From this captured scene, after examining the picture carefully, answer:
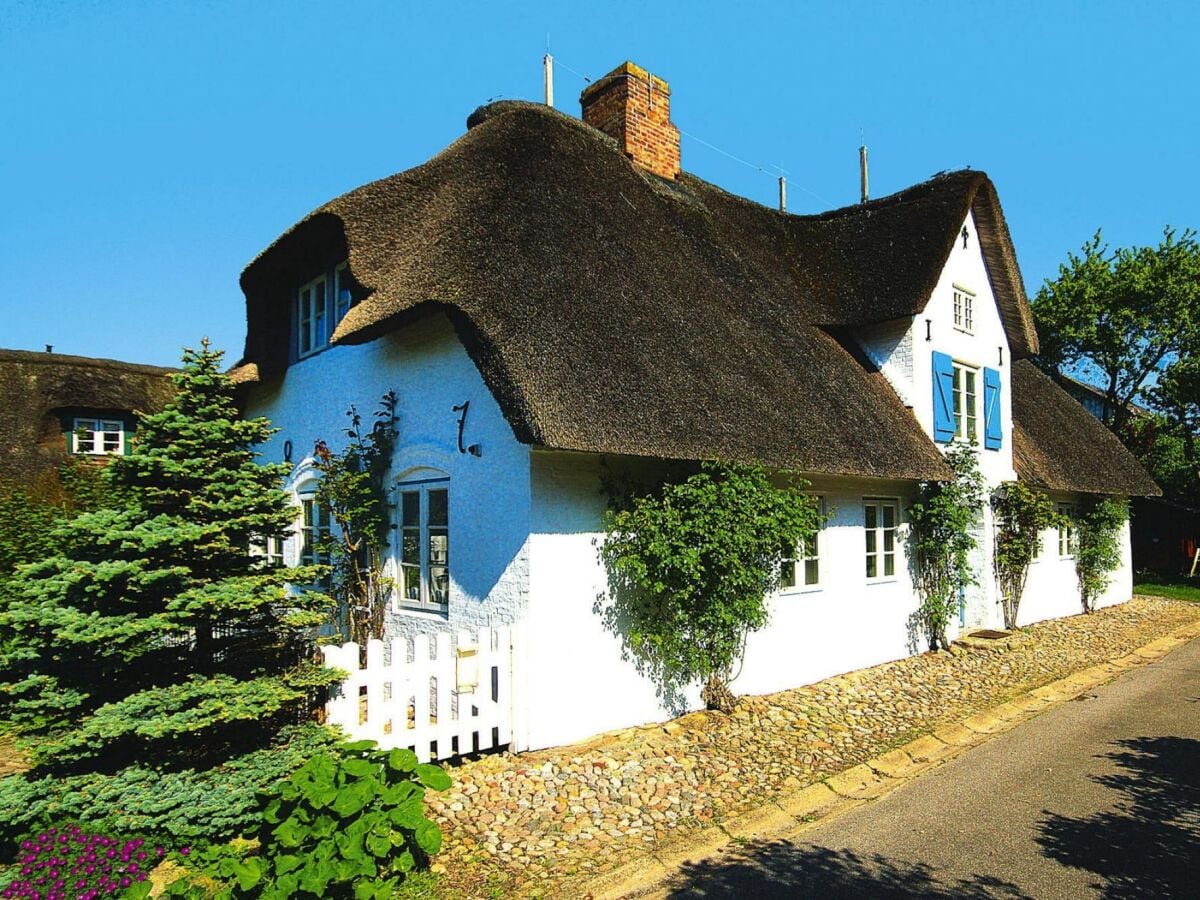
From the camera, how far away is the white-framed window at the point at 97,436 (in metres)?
19.8

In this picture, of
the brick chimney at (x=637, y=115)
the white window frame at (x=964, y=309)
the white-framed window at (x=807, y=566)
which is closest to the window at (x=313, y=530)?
the white-framed window at (x=807, y=566)

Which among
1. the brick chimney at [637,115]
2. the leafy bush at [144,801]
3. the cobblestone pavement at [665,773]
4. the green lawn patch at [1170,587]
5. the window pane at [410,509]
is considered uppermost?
the brick chimney at [637,115]

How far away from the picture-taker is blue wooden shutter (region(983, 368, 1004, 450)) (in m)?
13.1

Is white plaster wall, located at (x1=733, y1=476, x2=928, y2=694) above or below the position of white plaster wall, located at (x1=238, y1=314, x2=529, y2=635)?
below

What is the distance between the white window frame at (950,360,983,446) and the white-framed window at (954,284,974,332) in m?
0.68

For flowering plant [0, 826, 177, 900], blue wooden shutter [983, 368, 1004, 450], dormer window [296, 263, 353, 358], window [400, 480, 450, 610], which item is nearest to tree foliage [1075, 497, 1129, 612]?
blue wooden shutter [983, 368, 1004, 450]

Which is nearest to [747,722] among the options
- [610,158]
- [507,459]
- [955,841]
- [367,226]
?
[955,841]

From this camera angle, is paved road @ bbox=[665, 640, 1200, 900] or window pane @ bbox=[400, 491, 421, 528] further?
window pane @ bbox=[400, 491, 421, 528]

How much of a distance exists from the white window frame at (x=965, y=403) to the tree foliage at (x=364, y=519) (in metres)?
→ 8.84

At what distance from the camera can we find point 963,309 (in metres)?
13.1

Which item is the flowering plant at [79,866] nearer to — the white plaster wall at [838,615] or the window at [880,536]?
the white plaster wall at [838,615]

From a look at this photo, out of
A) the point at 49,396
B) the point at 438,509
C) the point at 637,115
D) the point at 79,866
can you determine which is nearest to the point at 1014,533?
the point at 637,115

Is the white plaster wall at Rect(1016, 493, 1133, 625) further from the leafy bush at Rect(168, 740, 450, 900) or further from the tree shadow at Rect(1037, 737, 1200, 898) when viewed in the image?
the leafy bush at Rect(168, 740, 450, 900)

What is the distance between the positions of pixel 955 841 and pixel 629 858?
7.54ft
